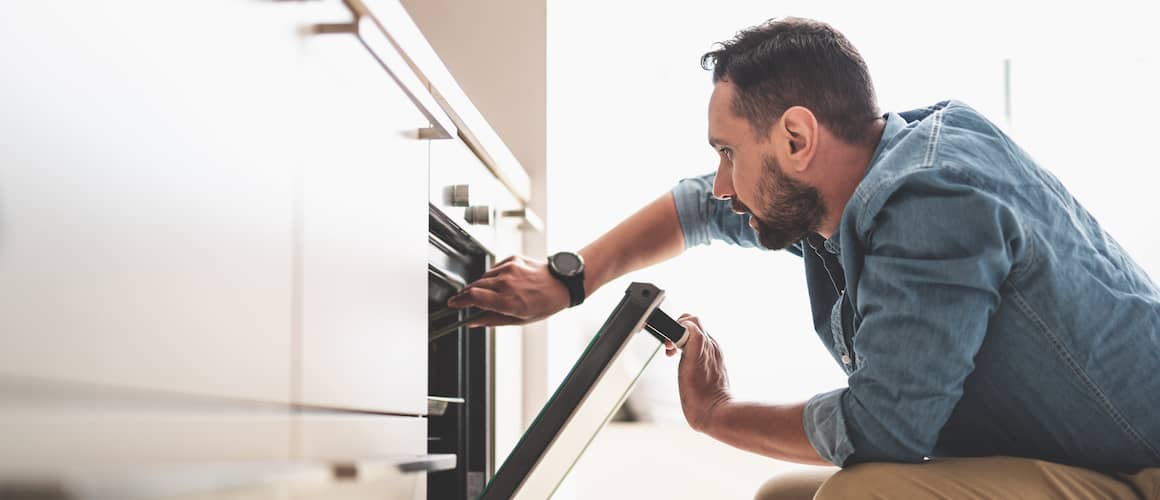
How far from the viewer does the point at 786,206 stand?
1.31m

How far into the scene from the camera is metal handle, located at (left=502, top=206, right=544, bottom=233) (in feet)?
6.16

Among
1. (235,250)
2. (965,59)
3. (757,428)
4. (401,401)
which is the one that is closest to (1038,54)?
(965,59)

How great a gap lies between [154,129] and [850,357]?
101cm

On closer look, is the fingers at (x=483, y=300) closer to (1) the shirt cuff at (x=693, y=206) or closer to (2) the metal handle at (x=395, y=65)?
(2) the metal handle at (x=395, y=65)

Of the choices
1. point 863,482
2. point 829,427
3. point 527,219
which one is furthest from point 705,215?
point 863,482

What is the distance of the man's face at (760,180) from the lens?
1299 mm

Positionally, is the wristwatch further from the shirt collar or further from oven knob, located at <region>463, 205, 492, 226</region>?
the shirt collar

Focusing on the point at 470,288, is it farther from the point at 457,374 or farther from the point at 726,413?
the point at 726,413

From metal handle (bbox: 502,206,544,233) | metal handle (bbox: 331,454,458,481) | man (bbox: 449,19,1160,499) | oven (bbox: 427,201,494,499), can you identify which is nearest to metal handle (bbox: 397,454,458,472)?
metal handle (bbox: 331,454,458,481)

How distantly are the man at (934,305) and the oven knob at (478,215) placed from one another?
357 mm

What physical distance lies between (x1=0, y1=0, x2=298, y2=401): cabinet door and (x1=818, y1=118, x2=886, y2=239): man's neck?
75cm

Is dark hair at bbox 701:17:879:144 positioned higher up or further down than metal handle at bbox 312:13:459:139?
higher up

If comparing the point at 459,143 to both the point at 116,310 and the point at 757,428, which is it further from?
the point at 116,310

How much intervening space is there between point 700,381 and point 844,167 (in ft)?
1.06
